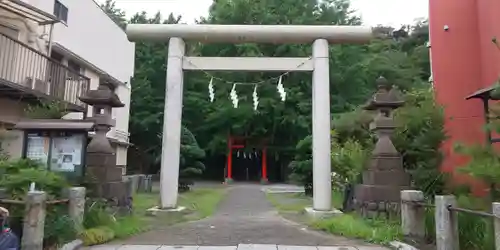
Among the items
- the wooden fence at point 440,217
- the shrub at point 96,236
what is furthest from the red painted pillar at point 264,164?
the wooden fence at point 440,217

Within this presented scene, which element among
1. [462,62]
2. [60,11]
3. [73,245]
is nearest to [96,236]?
[73,245]

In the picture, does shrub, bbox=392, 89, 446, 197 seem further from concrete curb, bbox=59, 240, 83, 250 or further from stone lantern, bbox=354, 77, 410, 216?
concrete curb, bbox=59, 240, 83, 250

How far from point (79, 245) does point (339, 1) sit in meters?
32.6

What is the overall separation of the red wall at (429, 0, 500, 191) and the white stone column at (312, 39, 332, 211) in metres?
2.94

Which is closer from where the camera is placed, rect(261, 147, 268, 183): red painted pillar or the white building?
the white building

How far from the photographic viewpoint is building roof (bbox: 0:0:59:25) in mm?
11220

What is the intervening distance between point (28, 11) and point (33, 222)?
331 inches

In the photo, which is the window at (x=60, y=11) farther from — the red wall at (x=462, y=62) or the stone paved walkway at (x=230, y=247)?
the red wall at (x=462, y=62)

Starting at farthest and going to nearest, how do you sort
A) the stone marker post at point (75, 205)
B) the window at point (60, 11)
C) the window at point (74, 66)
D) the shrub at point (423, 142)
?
the window at point (74, 66) < the window at point (60, 11) < the shrub at point (423, 142) < the stone marker post at point (75, 205)

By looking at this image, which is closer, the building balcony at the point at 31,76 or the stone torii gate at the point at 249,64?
the stone torii gate at the point at 249,64

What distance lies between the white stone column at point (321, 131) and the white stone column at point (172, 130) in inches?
142

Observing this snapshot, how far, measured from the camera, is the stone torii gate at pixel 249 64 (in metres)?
10.8

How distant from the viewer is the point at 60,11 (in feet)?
50.5

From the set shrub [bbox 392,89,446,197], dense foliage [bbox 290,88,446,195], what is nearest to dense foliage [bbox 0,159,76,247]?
dense foliage [bbox 290,88,446,195]
